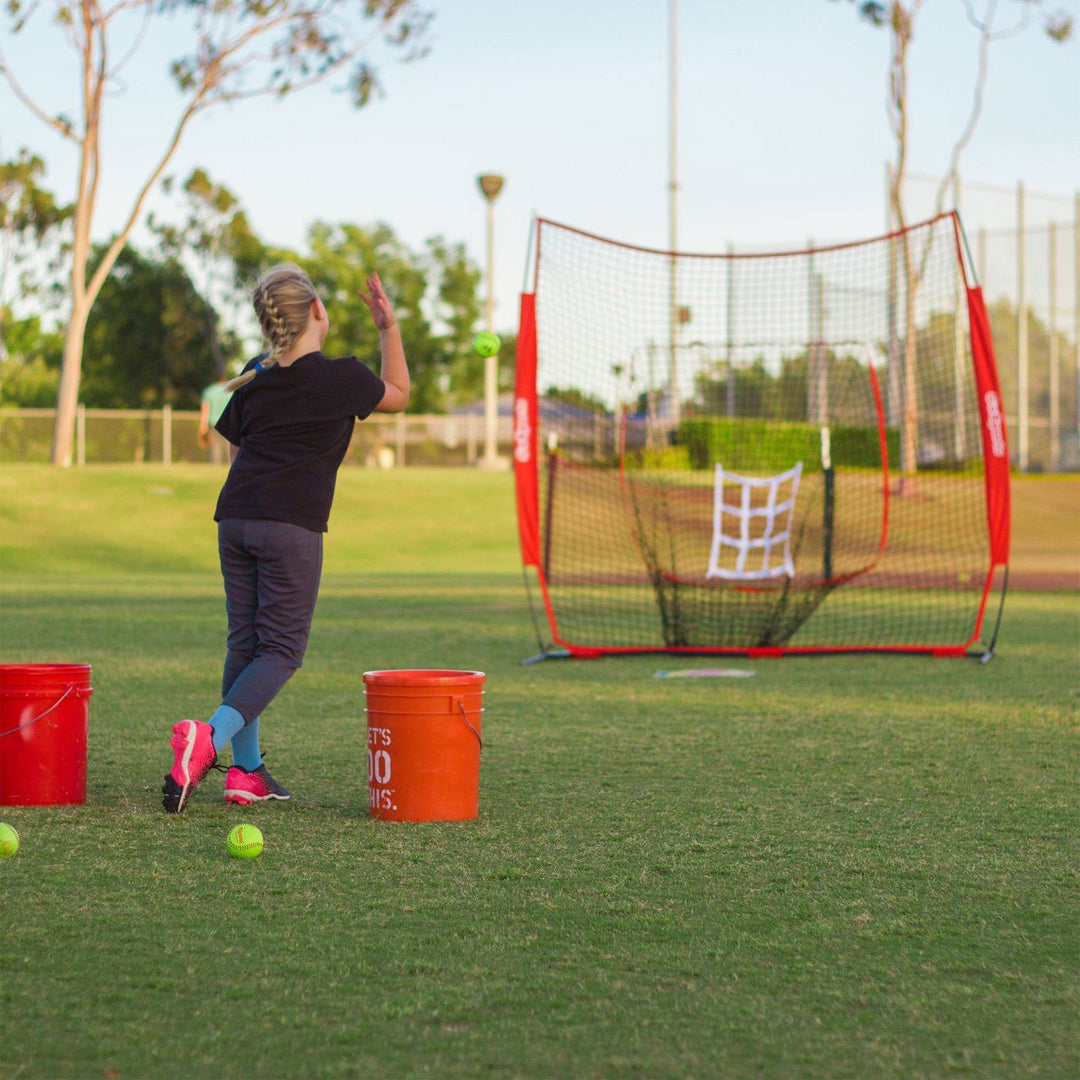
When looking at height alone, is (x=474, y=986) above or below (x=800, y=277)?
below

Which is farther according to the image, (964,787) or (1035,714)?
(1035,714)

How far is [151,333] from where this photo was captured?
48781 mm

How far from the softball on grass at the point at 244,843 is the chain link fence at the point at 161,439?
96.2ft

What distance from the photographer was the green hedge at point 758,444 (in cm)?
1538

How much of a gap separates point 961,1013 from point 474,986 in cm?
95

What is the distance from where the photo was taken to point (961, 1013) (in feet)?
9.02

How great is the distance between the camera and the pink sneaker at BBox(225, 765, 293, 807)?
4.73 m

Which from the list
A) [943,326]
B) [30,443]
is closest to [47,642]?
[943,326]

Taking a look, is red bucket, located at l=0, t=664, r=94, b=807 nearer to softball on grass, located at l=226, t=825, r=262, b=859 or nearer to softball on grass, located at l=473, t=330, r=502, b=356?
softball on grass, located at l=226, t=825, r=262, b=859

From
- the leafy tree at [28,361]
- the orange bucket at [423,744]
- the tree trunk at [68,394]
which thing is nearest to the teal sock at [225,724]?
the orange bucket at [423,744]

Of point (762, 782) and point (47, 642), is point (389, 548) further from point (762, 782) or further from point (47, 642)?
point (762, 782)

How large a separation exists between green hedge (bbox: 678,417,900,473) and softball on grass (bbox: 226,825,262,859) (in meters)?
11.1

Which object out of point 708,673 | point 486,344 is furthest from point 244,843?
point 708,673

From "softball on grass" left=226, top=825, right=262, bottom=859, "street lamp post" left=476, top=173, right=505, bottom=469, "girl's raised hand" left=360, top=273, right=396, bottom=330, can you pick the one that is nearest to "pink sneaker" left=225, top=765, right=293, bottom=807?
"softball on grass" left=226, top=825, right=262, bottom=859
